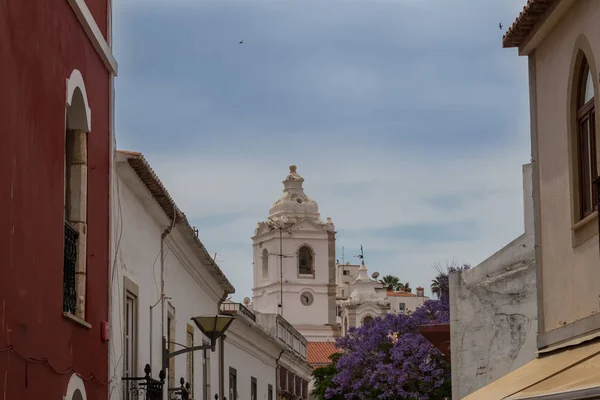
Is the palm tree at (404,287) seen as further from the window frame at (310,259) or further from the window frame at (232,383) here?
the window frame at (232,383)

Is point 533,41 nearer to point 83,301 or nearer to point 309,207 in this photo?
point 83,301

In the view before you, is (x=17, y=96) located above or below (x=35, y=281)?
above

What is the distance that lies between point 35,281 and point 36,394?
3.00 ft

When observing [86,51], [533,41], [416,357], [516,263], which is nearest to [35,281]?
[86,51]

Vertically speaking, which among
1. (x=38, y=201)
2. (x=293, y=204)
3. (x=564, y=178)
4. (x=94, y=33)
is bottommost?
(x=38, y=201)

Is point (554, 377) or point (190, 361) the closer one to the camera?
point (554, 377)

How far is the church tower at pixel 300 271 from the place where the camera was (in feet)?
330

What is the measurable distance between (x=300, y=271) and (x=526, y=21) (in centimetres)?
8910

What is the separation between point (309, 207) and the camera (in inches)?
4099

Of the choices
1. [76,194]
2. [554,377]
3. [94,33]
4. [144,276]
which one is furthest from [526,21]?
[144,276]

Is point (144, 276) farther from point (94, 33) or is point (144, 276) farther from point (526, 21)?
point (526, 21)

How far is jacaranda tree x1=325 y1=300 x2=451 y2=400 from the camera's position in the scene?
41.0m

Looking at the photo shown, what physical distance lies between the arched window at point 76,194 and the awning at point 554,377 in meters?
4.00

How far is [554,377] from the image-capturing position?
1128 cm
